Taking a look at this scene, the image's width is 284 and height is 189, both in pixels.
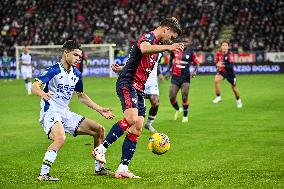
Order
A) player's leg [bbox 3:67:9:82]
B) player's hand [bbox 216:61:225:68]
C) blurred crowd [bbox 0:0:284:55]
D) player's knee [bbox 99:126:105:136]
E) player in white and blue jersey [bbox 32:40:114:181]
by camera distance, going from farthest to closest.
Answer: blurred crowd [bbox 0:0:284:55], player's leg [bbox 3:67:9:82], player's hand [bbox 216:61:225:68], player's knee [bbox 99:126:105:136], player in white and blue jersey [bbox 32:40:114:181]

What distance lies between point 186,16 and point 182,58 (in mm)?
32810

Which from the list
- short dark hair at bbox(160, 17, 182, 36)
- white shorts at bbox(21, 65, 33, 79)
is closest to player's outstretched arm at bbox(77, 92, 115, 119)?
short dark hair at bbox(160, 17, 182, 36)

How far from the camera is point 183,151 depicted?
14156 mm

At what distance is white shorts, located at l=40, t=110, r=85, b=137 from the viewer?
1053 centimetres

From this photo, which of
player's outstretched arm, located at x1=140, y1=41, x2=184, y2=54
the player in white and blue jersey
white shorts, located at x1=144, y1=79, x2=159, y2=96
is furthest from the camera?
white shorts, located at x1=144, y1=79, x2=159, y2=96

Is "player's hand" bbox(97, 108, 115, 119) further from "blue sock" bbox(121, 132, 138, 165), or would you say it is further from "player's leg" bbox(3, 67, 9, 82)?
"player's leg" bbox(3, 67, 9, 82)

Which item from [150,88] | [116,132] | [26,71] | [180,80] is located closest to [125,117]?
[116,132]

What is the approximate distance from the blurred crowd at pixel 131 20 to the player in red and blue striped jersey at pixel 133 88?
38272 millimetres

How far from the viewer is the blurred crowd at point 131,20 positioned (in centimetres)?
5056

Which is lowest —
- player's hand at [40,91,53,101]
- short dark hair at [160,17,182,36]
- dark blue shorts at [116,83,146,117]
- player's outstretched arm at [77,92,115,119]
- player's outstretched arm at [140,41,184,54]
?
player's outstretched arm at [77,92,115,119]

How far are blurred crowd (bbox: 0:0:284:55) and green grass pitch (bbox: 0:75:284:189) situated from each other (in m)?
24.1

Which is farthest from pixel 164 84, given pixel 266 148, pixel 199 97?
pixel 266 148

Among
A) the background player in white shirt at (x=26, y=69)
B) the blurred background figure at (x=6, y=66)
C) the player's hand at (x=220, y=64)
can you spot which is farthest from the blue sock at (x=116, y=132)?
the blurred background figure at (x=6, y=66)

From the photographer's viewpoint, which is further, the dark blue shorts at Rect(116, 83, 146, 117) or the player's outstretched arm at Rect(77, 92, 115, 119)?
the player's outstretched arm at Rect(77, 92, 115, 119)
